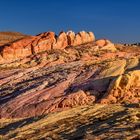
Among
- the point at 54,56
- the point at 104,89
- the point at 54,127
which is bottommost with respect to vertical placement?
the point at 54,127

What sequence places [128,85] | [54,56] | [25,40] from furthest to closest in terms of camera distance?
1. [25,40]
2. [54,56]
3. [128,85]

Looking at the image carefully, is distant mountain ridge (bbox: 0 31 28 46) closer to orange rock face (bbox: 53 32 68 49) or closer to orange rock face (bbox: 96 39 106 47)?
orange rock face (bbox: 53 32 68 49)

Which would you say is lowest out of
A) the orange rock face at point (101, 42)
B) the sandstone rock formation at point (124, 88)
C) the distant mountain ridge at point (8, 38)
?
the sandstone rock formation at point (124, 88)

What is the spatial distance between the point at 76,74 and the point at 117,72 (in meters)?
4.05

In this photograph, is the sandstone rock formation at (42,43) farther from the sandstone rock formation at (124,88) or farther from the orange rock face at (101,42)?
the sandstone rock formation at (124,88)

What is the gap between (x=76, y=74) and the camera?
1647 inches

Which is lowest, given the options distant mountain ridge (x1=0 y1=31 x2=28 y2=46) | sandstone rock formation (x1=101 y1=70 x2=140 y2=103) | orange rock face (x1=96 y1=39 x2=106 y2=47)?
sandstone rock formation (x1=101 y1=70 x2=140 y2=103)

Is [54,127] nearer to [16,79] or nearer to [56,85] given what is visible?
[56,85]

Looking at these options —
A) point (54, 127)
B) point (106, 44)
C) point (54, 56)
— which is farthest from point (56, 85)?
point (106, 44)

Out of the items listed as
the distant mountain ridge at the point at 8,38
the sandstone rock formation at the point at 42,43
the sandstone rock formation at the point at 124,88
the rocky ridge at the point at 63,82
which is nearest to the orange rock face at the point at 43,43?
the sandstone rock formation at the point at 42,43

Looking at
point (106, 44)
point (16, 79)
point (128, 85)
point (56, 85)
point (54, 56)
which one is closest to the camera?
point (128, 85)

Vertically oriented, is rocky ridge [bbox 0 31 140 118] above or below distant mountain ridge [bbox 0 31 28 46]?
below

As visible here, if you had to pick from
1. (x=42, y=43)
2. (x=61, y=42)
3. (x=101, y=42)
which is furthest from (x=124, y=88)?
(x=61, y=42)

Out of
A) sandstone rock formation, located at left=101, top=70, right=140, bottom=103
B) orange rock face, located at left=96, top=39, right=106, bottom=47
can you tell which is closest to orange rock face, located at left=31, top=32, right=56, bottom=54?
orange rock face, located at left=96, top=39, right=106, bottom=47
